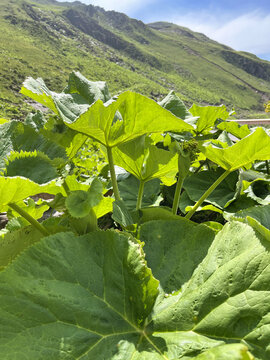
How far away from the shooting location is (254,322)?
48 centimetres

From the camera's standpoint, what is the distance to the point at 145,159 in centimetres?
91

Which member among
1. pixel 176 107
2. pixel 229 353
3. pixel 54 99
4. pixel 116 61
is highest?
pixel 116 61

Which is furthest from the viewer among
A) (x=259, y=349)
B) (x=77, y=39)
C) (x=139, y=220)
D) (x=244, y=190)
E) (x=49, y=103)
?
(x=77, y=39)

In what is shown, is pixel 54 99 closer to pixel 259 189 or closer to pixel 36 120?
pixel 36 120

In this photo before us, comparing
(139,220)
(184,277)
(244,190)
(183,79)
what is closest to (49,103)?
(139,220)

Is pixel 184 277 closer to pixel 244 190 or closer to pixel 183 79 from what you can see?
pixel 244 190

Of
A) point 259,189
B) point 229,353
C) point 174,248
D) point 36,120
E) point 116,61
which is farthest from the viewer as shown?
point 116,61

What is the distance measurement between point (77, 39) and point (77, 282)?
287 feet

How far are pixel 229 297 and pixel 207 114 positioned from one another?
1042 mm

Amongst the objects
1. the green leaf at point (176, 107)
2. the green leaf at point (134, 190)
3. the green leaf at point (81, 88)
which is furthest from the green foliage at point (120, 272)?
the green leaf at point (134, 190)

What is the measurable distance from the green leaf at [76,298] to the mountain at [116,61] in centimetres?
2261

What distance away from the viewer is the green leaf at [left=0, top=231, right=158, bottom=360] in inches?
18.6

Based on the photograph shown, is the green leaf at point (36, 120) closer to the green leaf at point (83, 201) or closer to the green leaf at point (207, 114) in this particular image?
the green leaf at point (83, 201)

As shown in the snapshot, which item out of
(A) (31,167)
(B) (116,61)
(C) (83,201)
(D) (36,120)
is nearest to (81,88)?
(D) (36,120)
